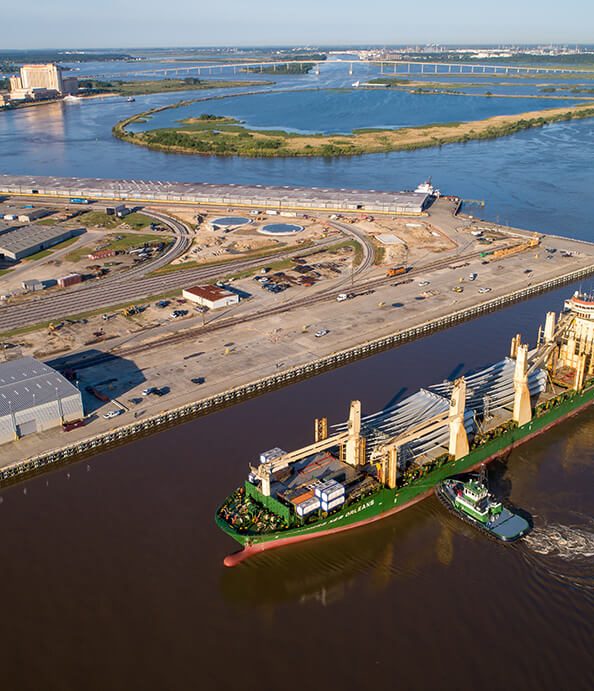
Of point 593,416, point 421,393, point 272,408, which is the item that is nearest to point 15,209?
point 272,408

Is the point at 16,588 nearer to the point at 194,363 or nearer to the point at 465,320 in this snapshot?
the point at 194,363

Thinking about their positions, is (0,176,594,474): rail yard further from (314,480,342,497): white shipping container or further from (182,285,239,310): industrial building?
(314,480,342,497): white shipping container

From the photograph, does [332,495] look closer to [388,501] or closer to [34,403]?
[388,501]

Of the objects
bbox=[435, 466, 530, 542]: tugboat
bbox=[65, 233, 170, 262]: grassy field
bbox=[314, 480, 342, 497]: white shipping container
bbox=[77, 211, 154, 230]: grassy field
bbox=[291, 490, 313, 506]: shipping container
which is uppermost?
bbox=[314, 480, 342, 497]: white shipping container

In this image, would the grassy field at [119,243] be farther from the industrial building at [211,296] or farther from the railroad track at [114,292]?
the industrial building at [211,296]

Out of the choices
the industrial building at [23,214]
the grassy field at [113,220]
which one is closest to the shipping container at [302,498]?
the grassy field at [113,220]

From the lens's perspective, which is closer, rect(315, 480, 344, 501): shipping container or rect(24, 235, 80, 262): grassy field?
rect(315, 480, 344, 501): shipping container

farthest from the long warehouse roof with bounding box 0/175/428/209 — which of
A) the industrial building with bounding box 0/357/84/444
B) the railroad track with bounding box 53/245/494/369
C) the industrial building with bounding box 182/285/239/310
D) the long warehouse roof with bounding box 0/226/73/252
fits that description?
the industrial building with bounding box 0/357/84/444
